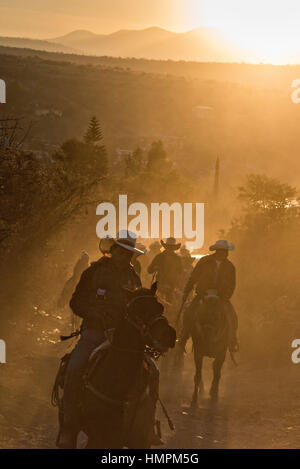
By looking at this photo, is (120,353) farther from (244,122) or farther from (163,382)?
(244,122)

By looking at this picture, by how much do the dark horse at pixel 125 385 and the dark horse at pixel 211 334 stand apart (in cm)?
538

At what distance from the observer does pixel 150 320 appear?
7273mm

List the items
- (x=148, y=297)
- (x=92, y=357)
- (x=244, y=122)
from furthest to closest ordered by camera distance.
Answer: (x=244, y=122) → (x=92, y=357) → (x=148, y=297)

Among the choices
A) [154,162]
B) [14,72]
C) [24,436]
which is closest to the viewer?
[24,436]

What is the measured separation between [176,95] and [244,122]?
566 inches

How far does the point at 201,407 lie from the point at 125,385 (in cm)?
Answer: 593

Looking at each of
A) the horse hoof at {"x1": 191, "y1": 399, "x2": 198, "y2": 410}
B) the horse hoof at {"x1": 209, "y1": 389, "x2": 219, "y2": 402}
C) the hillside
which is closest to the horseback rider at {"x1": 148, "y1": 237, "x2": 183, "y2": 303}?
the horse hoof at {"x1": 209, "y1": 389, "x2": 219, "y2": 402}

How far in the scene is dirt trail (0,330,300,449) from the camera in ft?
36.4

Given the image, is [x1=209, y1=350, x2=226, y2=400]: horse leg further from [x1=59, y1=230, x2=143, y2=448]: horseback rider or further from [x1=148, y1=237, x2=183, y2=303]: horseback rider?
[x1=59, y1=230, x2=143, y2=448]: horseback rider

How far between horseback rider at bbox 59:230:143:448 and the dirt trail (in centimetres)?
185

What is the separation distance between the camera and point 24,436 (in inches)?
418

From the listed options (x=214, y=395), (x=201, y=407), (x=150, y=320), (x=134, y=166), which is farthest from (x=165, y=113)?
(x=150, y=320)

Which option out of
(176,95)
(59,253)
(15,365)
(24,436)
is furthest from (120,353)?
(176,95)

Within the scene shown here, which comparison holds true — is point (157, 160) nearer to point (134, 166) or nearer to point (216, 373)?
point (134, 166)
